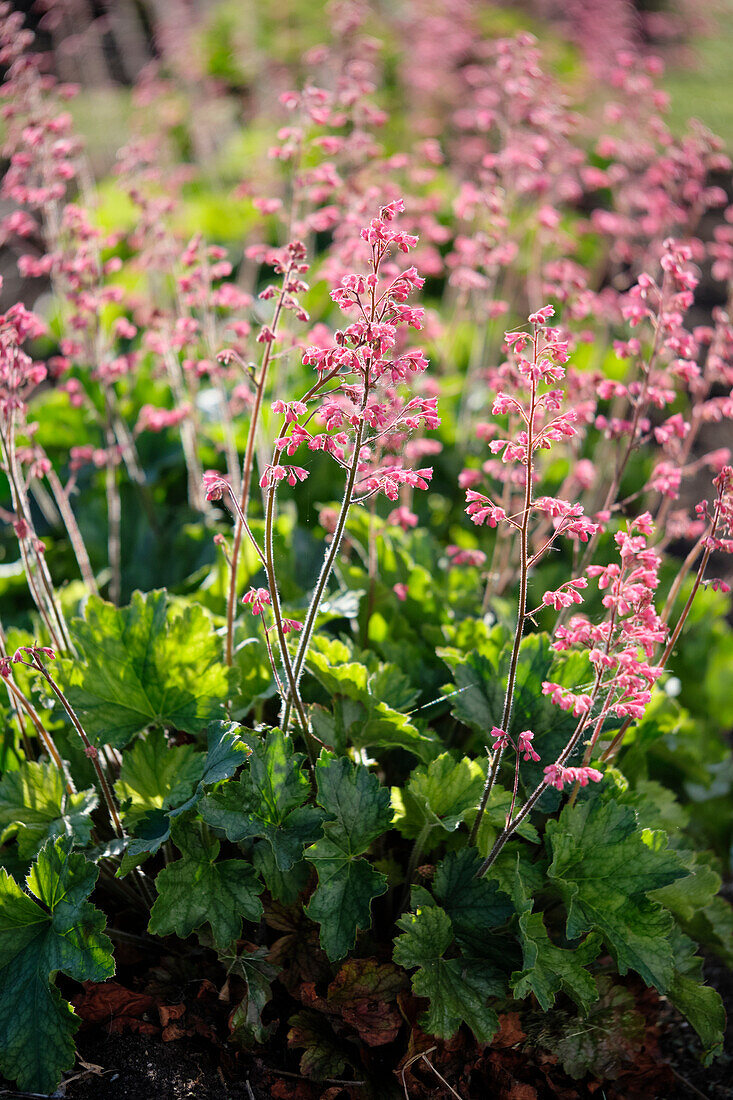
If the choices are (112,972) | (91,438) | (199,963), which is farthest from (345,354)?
(91,438)

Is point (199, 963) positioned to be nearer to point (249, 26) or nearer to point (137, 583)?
point (137, 583)

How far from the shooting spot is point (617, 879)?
6.23 feet

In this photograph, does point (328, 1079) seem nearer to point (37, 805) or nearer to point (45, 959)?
point (45, 959)

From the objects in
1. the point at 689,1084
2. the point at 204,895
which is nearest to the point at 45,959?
the point at 204,895

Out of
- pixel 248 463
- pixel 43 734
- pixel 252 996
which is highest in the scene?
pixel 248 463

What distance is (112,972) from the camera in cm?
175

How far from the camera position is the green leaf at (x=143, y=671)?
214 centimetres

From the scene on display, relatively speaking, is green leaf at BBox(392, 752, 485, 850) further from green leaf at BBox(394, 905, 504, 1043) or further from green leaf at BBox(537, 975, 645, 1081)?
green leaf at BBox(537, 975, 645, 1081)

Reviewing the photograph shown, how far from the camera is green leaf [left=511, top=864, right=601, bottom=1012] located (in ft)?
5.77

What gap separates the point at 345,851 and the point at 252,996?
0.38m

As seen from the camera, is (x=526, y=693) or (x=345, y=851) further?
(x=526, y=693)

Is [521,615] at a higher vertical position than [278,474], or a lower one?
lower

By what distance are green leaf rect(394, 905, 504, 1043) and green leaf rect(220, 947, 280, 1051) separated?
0.33 m

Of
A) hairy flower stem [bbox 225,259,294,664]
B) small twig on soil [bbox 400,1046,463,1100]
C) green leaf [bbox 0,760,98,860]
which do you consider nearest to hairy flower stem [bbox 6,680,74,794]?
green leaf [bbox 0,760,98,860]
